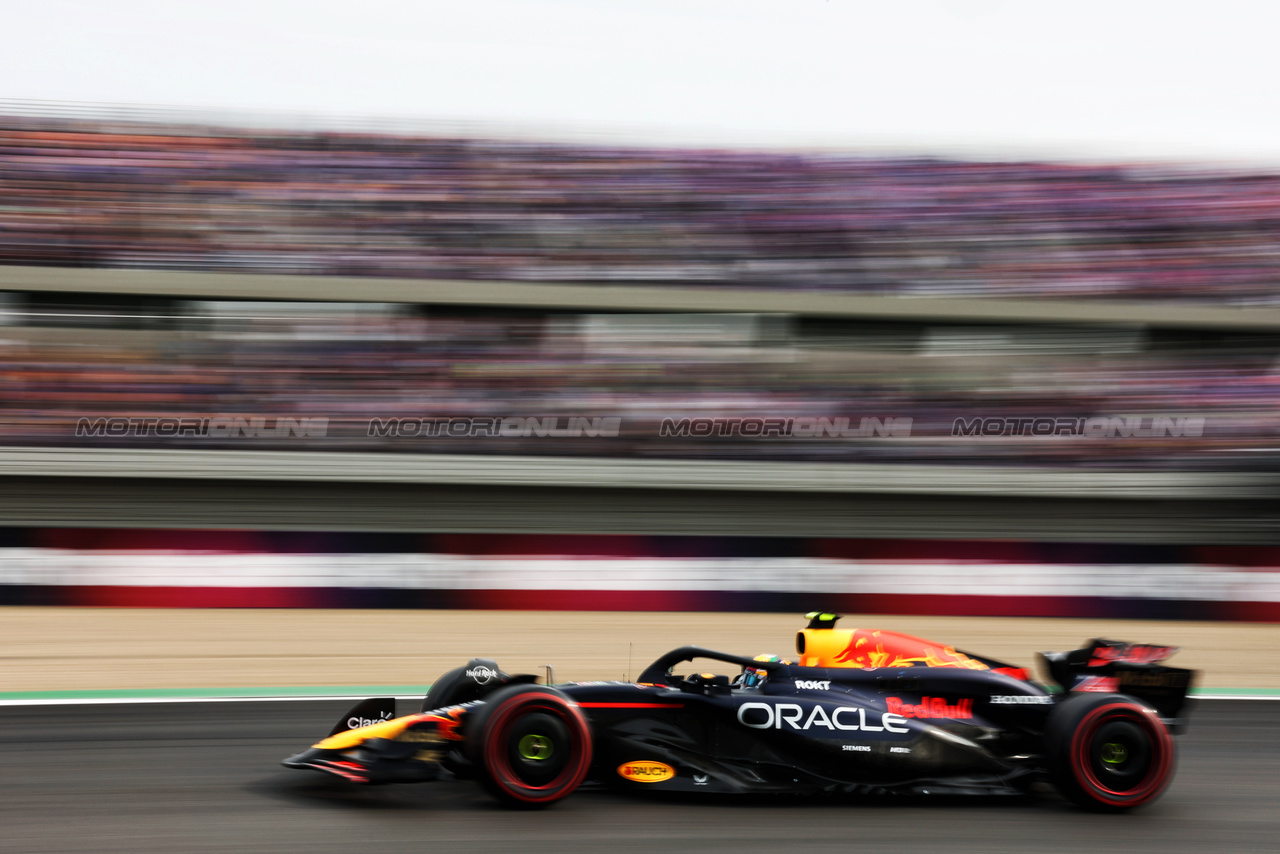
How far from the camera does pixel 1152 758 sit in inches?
166

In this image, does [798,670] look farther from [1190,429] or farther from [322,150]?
[322,150]

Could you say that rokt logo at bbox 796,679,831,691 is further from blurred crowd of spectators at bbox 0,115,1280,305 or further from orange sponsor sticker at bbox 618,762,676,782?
blurred crowd of spectators at bbox 0,115,1280,305

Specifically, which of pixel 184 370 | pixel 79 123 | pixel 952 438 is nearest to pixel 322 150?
pixel 79 123

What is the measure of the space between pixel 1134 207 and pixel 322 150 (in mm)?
9304

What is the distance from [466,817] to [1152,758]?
8.00 ft

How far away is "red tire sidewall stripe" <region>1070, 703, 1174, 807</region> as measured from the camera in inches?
163
